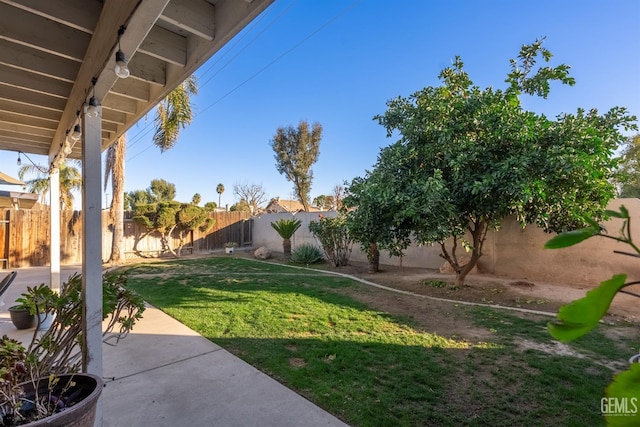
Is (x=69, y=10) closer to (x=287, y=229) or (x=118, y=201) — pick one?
(x=287, y=229)

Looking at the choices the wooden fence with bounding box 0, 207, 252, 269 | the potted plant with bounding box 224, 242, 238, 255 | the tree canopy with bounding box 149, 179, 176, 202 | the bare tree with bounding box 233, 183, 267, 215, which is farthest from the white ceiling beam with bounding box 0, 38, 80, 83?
the tree canopy with bounding box 149, 179, 176, 202

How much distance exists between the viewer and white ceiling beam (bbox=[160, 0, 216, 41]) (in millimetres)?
1791

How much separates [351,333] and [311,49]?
27.1 feet

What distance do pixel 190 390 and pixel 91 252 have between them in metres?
1.41

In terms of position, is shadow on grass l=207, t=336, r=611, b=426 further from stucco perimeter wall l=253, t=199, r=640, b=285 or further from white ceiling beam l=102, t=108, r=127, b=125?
stucco perimeter wall l=253, t=199, r=640, b=285

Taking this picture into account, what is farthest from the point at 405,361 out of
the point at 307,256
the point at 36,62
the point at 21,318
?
the point at 307,256

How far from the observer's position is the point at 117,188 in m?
10.6

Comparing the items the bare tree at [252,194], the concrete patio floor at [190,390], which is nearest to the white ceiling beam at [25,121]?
the concrete patio floor at [190,390]

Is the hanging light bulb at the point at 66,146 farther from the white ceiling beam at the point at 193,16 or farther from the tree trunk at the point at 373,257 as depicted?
the tree trunk at the point at 373,257

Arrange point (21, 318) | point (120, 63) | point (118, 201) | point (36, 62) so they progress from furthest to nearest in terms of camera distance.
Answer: point (118, 201)
point (21, 318)
point (36, 62)
point (120, 63)

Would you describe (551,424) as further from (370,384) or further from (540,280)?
(540,280)

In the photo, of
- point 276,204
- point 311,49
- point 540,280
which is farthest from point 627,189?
point 276,204

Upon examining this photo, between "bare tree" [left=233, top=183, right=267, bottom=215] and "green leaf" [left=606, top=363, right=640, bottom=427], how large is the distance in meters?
28.5

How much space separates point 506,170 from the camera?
486 cm
